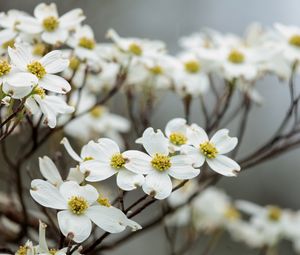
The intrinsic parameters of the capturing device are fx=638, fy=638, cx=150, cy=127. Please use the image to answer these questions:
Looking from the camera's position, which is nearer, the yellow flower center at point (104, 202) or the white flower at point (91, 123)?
the yellow flower center at point (104, 202)

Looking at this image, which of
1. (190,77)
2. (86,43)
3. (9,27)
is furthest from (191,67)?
(9,27)

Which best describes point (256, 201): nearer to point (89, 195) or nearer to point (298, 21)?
point (298, 21)

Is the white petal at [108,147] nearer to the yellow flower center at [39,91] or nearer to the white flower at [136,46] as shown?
the yellow flower center at [39,91]

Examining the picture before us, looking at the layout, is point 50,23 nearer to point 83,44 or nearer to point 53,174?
point 83,44

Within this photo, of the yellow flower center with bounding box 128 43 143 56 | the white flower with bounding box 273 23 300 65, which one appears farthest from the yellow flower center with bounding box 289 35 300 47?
the yellow flower center with bounding box 128 43 143 56

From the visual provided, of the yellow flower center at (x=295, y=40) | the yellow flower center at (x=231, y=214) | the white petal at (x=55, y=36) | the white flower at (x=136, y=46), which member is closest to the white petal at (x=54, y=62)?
the white petal at (x=55, y=36)

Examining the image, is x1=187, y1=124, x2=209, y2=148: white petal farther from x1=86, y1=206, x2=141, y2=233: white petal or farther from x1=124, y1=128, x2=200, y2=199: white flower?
x1=86, y1=206, x2=141, y2=233: white petal

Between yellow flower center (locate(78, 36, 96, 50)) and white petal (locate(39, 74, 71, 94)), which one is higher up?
white petal (locate(39, 74, 71, 94))
